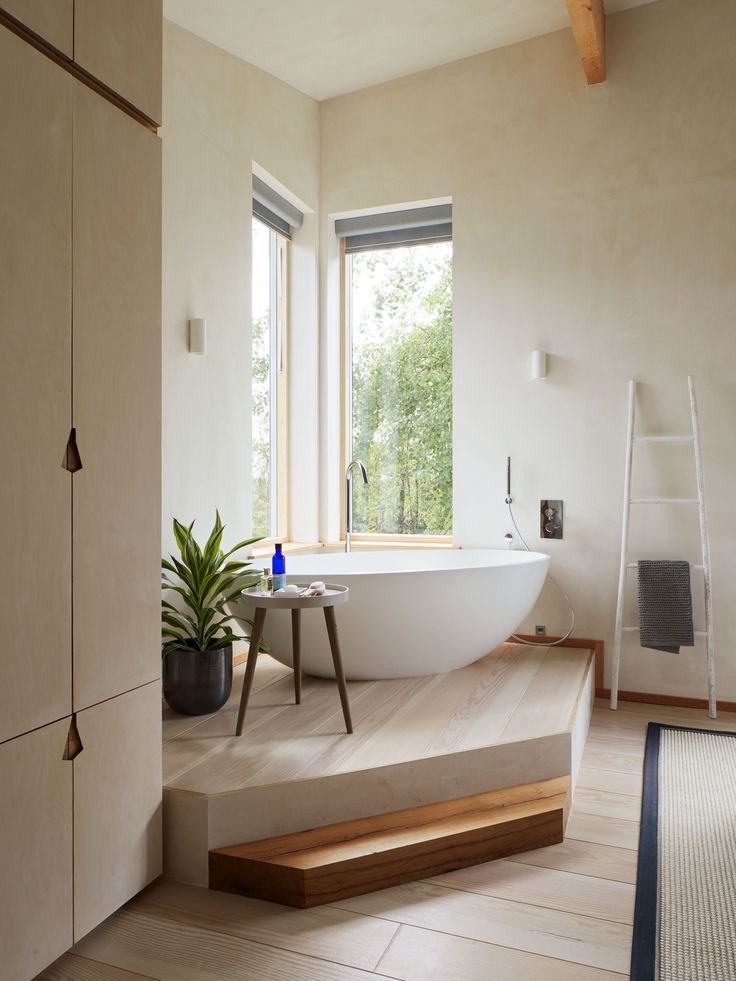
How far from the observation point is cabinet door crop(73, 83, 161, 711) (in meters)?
1.75

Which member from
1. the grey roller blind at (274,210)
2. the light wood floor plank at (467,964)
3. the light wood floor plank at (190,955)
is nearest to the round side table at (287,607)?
the light wood floor plank at (190,955)

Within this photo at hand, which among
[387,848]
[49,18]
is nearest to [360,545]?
[387,848]

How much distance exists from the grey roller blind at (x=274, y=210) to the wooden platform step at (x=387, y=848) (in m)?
3.13

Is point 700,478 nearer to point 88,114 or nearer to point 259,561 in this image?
point 259,561

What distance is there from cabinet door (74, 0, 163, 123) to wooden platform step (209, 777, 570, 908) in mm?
2032

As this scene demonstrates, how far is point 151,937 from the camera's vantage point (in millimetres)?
1823

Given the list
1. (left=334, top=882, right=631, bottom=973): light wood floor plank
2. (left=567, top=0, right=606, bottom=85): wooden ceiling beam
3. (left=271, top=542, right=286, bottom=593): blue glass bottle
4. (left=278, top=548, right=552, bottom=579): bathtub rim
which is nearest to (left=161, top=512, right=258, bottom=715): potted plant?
(left=271, top=542, right=286, bottom=593): blue glass bottle

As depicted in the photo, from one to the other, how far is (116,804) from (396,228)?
3530 millimetres

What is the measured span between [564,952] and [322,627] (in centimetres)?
151

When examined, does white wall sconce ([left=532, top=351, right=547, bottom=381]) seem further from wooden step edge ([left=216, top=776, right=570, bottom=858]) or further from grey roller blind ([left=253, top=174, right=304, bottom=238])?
wooden step edge ([left=216, top=776, right=570, bottom=858])

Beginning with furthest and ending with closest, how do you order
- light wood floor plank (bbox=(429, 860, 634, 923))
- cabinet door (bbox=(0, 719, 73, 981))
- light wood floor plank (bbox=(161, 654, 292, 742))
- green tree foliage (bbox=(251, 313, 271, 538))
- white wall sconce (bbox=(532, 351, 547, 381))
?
green tree foliage (bbox=(251, 313, 271, 538)) < white wall sconce (bbox=(532, 351, 547, 381)) < light wood floor plank (bbox=(161, 654, 292, 742)) < light wood floor plank (bbox=(429, 860, 634, 923)) < cabinet door (bbox=(0, 719, 73, 981))

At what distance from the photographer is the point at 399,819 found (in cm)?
221

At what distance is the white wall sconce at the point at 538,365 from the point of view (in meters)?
3.83

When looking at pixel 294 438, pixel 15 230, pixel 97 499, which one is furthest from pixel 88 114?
pixel 294 438
